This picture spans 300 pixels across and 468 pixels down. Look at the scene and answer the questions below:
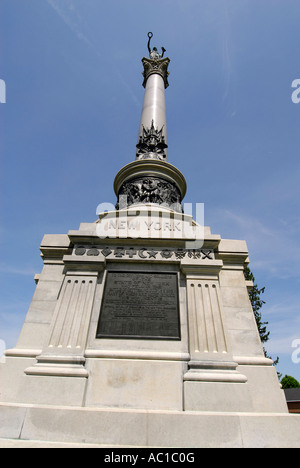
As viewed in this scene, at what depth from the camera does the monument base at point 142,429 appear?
4.34m

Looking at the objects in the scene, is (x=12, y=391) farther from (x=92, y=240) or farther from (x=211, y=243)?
(x=211, y=243)

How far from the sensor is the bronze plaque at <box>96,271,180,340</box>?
6293mm

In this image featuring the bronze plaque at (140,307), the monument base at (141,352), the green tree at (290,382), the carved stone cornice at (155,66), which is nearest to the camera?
the monument base at (141,352)

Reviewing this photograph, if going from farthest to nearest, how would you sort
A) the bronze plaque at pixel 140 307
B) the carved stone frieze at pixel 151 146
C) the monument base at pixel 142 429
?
the carved stone frieze at pixel 151 146 < the bronze plaque at pixel 140 307 < the monument base at pixel 142 429

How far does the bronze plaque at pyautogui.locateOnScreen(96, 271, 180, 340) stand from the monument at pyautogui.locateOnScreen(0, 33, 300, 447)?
3cm

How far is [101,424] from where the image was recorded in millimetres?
4496

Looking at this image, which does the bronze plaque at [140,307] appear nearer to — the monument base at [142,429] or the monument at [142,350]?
the monument at [142,350]

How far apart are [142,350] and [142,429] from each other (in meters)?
1.74

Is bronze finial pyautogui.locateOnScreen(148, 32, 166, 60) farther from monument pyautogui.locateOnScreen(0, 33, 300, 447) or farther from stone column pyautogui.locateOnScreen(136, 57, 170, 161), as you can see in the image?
monument pyautogui.locateOnScreen(0, 33, 300, 447)

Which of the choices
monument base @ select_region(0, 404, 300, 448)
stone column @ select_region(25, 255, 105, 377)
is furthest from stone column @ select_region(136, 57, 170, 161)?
monument base @ select_region(0, 404, 300, 448)

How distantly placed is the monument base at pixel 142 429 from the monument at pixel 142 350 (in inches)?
0.7

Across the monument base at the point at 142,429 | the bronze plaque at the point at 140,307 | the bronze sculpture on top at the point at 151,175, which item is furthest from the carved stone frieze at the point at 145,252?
A: the monument base at the point at 142,429

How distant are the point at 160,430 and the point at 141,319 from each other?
241cm

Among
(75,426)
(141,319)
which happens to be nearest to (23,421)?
(75,426)
